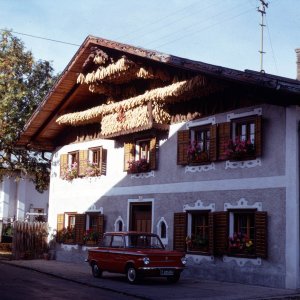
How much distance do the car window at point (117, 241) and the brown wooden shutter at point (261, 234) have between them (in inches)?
155

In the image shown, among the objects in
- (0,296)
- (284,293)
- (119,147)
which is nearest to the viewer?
(0,296)

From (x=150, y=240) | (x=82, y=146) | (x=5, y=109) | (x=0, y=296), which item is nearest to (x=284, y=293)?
(x=150, y=240)

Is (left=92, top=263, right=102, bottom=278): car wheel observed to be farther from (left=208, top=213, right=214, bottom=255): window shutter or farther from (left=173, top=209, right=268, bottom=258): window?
(left=208, top=213, right=214, bottom=255): window shutter

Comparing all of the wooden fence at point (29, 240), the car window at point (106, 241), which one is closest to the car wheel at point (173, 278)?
the car window at point (106, 241)

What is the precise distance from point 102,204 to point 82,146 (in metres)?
3.24

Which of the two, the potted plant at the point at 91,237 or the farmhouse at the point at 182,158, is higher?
the farmhouse at the point at 182,158

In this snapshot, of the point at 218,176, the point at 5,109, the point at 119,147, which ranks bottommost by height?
the point at 218,176

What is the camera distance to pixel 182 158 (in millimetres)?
19797

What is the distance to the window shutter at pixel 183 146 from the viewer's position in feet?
64.6

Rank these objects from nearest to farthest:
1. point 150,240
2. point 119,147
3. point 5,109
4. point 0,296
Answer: point 0,296 → point 150,240 → point 119,147 → point 5,109

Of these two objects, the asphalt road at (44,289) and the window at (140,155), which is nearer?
the asphalt road at (44,289)

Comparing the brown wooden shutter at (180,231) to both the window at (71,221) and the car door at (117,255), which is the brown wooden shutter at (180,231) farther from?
the window at (71,221)

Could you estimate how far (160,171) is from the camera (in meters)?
20.9

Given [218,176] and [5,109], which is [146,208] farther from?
[5,109]
